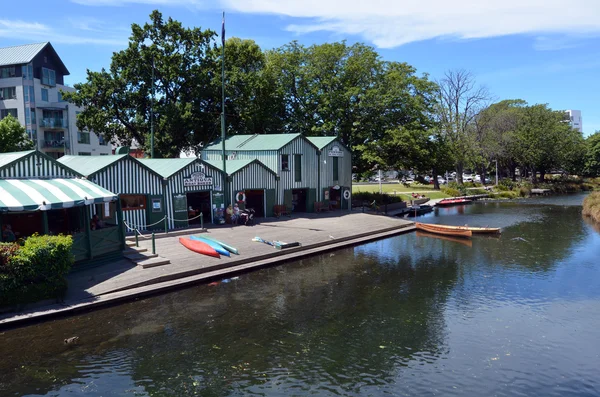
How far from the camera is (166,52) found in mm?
39219

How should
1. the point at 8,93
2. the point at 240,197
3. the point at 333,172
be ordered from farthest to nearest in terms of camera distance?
the point at 8,93
the point at 333,172
the point at 240,197

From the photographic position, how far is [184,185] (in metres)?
27.4

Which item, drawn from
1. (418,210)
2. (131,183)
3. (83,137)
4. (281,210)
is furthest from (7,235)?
(83,137)

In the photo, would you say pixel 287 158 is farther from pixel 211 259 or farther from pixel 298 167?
pixel 211 259

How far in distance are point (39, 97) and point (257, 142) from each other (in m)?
34.6

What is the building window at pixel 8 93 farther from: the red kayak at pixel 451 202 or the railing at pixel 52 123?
the red kayak at pixel 451 202

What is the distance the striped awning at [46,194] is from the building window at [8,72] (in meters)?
44.1

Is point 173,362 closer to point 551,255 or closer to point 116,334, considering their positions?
point 116,334

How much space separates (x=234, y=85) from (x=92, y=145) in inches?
1161

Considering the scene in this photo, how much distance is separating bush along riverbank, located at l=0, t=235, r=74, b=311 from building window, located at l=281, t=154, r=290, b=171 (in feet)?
68.1

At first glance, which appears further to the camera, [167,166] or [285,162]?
[285,162]

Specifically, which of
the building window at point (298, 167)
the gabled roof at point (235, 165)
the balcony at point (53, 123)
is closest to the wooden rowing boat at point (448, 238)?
the building window at point (298, 167)

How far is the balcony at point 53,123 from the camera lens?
2181 inches

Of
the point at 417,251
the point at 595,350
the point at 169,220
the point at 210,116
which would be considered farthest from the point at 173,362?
the point at 210,116
